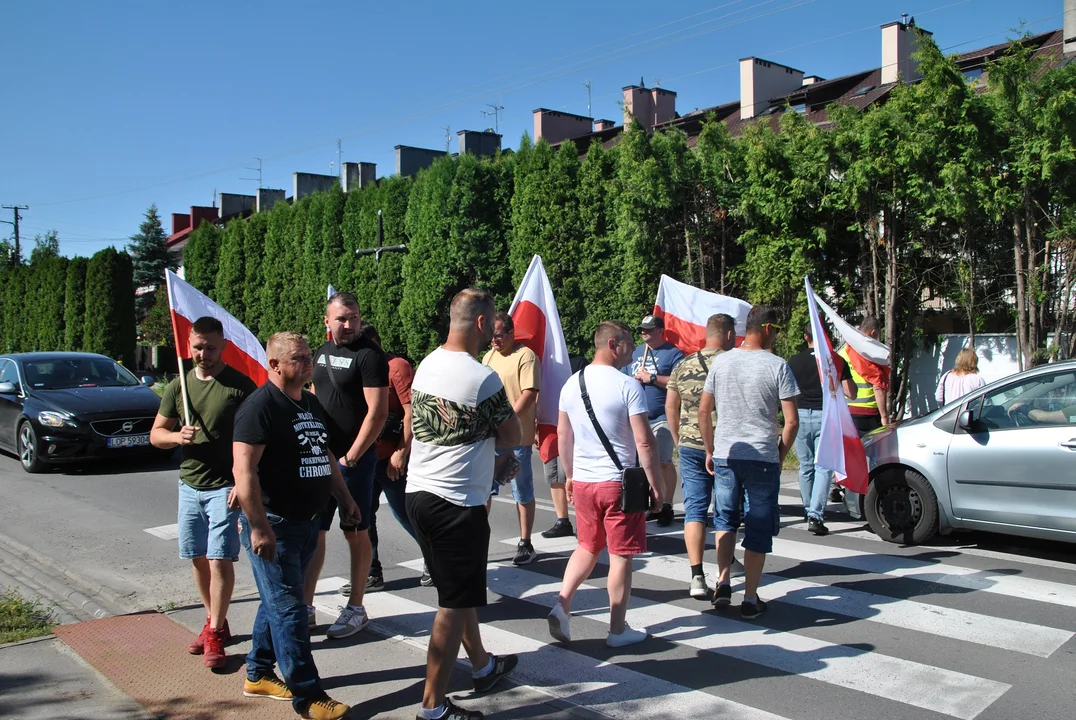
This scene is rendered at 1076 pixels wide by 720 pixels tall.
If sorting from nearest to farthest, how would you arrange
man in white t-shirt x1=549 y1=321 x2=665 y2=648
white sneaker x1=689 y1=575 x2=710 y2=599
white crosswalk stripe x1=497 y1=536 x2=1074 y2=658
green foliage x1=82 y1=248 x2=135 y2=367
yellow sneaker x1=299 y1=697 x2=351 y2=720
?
yellow sneaker x1=299 y1=697 x2=351 y2=720 → man in white t-shirt x1=549 y1=321 x2=665 y2=648 → white crosswalk stripe x1=497 y1=536 x2=1074 y2=658 → white sneaker x1=689 y1=575 x2=710 y2=599 → green foliage x1=82 y1=248 x2=135 y2=367

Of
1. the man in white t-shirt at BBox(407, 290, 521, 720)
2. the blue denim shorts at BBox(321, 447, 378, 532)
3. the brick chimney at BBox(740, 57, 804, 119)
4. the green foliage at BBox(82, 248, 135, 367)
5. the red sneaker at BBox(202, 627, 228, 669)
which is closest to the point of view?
the man in white t-shirt at BBox(407, 290, 521, 720)

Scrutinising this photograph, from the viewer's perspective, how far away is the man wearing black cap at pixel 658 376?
8.23 meters

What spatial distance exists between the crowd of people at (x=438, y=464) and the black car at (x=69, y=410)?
7194 mm

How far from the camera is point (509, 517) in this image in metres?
9.02

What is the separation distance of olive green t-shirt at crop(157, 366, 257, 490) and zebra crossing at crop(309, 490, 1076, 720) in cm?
140

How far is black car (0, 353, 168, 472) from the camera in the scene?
11.9 m

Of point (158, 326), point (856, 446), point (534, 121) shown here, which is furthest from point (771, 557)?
point (158, 326)

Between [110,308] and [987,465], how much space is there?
29.8 m

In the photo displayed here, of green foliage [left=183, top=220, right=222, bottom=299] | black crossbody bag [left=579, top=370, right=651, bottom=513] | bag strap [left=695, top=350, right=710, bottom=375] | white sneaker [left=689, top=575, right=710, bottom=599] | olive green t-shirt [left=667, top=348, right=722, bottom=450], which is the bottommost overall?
white sneaker [left=689, top=575, right=710, bottom=599]

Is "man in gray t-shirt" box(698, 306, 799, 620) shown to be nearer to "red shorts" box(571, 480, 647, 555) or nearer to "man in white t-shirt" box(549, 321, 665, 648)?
"man in white t-shirt" box(549, 321, 665, 648)

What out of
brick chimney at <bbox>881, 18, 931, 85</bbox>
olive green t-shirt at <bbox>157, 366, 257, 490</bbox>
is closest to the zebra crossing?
olive green t-shirt at <bbox>157, 366, 257, 490</bbox>

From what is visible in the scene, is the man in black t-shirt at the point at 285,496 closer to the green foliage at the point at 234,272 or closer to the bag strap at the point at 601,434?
the bag strap at the point at 601,434

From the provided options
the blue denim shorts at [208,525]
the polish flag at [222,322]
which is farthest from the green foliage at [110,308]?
the blue denim shorts at [208,525]

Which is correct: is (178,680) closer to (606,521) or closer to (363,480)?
(363,480)
